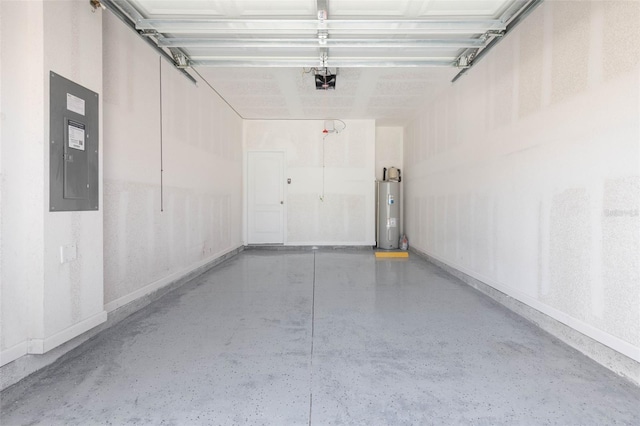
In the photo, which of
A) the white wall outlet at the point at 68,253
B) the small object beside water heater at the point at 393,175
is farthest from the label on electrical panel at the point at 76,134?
the small object beside water heater at the point at 393,175

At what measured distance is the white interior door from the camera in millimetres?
6477

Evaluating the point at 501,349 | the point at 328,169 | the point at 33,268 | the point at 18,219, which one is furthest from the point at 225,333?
the point at 328,169

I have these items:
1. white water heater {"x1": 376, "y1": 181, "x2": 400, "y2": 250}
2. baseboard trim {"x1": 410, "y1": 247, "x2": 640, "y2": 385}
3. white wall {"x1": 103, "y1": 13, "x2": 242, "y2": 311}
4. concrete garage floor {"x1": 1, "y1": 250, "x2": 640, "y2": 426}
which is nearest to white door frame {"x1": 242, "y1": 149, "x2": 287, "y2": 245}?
white wall {"x1": 103, "y1": 13, "x2": 242, "y2": 311}

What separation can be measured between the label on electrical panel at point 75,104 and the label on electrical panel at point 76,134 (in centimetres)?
A: 8

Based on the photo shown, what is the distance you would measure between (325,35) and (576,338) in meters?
3.08

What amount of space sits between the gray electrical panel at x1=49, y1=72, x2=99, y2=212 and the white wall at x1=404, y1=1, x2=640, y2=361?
339cm

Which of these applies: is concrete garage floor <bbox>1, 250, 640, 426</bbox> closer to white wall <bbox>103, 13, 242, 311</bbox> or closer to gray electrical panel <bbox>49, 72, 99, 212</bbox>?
white wall <bbox>103, 13, 242, 311</bbox>

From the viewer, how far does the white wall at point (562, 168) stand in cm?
178

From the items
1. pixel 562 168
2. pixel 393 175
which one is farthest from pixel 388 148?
pixel 562 168

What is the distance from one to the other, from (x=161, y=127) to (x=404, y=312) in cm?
310

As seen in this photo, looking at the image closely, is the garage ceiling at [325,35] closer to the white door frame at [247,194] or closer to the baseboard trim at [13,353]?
the white door frame at [247,194]

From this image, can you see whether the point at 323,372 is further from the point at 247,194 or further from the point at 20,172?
the point at 247,194

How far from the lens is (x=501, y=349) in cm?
207

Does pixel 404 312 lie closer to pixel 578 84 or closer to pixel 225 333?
pixel 225 333
